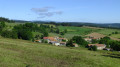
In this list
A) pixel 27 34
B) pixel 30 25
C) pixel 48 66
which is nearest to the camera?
pixel 48 66

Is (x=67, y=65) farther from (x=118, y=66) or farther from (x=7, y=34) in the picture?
(x=7, y=34)

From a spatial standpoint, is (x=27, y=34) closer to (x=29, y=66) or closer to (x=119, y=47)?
(x=119, y=47)

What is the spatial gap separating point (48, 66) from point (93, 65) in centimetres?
651

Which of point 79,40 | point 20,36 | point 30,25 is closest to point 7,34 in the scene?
point 20,36

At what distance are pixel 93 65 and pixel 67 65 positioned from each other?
3863mm

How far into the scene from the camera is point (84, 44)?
292 feet

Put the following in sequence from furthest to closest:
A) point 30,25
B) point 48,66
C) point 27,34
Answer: point 30,25, point 27,34, point 48,66

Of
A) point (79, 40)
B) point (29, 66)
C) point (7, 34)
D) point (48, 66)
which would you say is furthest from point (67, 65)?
point (79, 40)

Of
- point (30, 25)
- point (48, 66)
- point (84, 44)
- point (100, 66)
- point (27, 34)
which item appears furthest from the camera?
point (30, 25)

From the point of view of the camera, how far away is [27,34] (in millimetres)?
77875

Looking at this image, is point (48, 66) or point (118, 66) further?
point (118, 66)

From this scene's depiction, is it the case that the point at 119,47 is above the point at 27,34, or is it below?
below

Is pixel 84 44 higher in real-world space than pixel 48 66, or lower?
lower

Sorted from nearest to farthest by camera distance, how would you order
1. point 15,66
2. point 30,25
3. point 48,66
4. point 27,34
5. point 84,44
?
point 15,66, point 48,66, point 27,34, point 84,44, point 30,25
